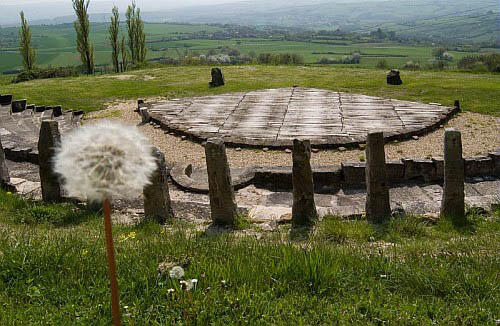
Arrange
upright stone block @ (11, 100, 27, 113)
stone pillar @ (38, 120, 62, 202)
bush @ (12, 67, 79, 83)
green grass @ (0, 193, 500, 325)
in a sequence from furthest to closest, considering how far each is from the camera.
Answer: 1. bush @ (12, 67, 79, 83)
2. upright stone block @ (11, 100, 27, 113)
3. stone pillar @ (38, 120, 62, 202)
4. green grass @ (0, 193, 500, 325)

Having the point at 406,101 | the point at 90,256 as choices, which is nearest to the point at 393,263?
the point at 90,256

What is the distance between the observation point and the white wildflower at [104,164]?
8.66 ft

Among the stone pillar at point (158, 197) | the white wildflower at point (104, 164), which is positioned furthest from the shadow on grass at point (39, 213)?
the white wildflower at point (104, 164)

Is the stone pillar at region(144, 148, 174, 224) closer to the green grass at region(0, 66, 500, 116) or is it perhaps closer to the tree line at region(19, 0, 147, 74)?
the green grass at region(0, 66, 500, 116)

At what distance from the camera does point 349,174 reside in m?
10.8

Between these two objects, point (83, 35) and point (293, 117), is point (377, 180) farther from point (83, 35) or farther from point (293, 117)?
point (83, 35)

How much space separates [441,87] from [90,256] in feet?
65.8

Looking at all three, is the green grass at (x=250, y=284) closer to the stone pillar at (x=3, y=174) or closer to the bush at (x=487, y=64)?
the stone pillar at (x=3, y=174)

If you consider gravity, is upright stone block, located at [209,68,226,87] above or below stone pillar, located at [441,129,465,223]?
above

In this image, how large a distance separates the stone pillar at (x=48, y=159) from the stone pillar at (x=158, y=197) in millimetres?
1876

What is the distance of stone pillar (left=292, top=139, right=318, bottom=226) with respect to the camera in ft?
24.9

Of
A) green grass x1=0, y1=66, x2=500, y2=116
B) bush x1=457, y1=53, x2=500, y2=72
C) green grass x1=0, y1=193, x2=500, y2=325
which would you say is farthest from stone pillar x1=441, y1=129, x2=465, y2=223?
bush x1=457, y1=53, x2=500, y2=72

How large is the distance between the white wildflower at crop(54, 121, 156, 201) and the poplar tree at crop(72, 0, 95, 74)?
39.5 m

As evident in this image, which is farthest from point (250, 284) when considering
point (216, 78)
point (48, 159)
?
point (216, 78)
